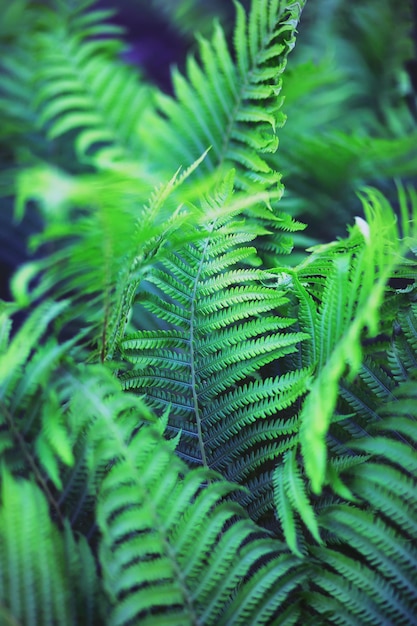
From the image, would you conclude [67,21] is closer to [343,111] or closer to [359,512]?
[343,111]

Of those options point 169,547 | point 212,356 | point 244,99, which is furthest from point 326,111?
point 169,547

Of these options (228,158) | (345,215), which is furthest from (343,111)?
(228,158)

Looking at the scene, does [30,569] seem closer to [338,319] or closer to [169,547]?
[169,547]

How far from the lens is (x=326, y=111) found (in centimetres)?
146

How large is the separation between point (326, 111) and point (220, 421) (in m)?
1.06

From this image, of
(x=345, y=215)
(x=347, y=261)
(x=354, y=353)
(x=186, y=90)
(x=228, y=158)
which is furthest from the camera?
(x=345, y=215)

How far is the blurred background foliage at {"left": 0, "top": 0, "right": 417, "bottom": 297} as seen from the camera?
1.20 meters

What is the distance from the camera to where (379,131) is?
148cm

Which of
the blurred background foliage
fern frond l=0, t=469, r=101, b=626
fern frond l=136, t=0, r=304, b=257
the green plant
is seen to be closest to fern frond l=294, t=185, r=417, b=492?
the green plant

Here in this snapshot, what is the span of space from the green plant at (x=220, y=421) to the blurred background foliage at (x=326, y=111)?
356 mm

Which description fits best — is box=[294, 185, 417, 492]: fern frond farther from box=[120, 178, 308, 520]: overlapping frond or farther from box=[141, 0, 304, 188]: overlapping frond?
box=[141, 0, 304, 188]: overlapping frond

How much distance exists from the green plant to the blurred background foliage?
356 millimetres

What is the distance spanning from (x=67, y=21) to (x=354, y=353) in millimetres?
1435

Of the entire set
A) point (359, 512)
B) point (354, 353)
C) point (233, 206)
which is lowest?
point (359, 512)
